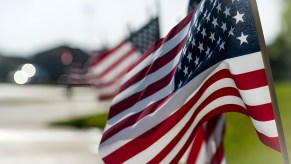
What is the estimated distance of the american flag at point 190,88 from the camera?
323 cm

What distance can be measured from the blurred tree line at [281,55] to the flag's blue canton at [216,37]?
41.6 metres

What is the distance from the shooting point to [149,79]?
377cm

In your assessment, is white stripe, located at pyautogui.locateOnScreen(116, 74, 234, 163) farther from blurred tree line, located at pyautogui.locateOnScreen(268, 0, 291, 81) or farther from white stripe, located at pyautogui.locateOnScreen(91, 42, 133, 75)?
blurred tree line, located at pyautogui.locateOnScreen(268, 0, 291, 81)

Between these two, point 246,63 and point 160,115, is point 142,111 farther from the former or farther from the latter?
point 246,63

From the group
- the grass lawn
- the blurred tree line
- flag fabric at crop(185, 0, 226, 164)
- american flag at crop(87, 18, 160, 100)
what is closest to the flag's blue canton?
flag fabric at crop(185, 0, 226, 164)

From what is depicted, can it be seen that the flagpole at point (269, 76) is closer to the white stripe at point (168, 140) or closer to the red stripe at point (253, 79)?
the red stripe at point (253, 79)

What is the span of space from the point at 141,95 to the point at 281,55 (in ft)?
159

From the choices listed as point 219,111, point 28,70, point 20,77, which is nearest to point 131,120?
point 219,111

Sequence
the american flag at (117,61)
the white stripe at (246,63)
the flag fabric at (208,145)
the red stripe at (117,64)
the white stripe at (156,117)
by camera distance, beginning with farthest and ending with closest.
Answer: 1. the red stripe at (117,64)
2. the american flag at (117,61)
3. the flag fabric at (208,145)
4. the white stripe at (156,117)
5. the white stripe at (246,63)

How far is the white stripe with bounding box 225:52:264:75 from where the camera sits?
10.4ft

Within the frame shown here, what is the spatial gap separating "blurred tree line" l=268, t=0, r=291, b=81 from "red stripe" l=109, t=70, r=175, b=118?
41.3 meters

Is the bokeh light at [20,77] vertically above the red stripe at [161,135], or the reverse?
the bokeh light at [20,77]

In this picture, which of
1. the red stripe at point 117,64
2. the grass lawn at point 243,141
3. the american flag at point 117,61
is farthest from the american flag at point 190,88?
the red stripe at point 117,64

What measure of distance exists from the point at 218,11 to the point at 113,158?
122 centimetres
